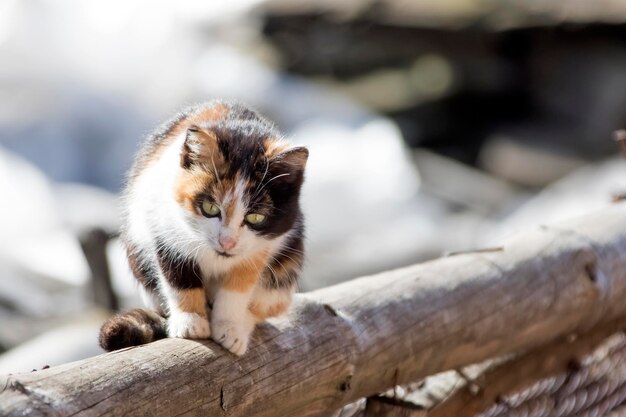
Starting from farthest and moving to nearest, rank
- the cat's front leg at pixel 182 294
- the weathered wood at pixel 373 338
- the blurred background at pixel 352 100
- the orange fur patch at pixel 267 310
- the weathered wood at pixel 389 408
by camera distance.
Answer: the blurred background at pixel 352 100
the weathered wood at pixel 389 408
the orange fur patch at pixel 267 310
the cat's front leg at pixel 182 294
the weathered wood at pixel 373 338

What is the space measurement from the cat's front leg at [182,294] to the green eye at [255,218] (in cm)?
13

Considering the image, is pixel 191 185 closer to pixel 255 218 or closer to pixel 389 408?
pixel 255 218

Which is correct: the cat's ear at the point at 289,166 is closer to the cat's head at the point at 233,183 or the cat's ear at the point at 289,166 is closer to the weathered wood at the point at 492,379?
the cat's head at the point at 233,183

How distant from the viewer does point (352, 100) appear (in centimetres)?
772

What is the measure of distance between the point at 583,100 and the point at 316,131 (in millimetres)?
1922

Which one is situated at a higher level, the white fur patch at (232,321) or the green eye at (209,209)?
the green eye at (209,209)

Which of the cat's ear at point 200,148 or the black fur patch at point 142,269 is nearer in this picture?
the cat's ear at point 200,148

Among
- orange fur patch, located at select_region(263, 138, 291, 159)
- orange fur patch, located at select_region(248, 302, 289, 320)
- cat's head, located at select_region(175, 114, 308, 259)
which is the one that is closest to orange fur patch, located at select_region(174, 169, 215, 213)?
cat's head, located at select_region(175, 114, 308, 259)

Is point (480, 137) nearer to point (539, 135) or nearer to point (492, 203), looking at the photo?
point (539, 135)

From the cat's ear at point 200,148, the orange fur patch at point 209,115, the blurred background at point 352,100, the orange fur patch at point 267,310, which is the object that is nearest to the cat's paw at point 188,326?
the orange fur patch at point 267,310

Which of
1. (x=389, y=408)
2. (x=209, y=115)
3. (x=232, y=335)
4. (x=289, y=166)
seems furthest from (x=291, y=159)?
(x=389, y=408)

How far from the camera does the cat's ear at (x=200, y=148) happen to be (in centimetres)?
166

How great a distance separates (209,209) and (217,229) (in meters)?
0.04

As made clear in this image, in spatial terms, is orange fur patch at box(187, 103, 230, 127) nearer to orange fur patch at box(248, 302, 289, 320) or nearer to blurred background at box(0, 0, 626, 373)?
orange fur patch at box(248, 302, 289, 320)
